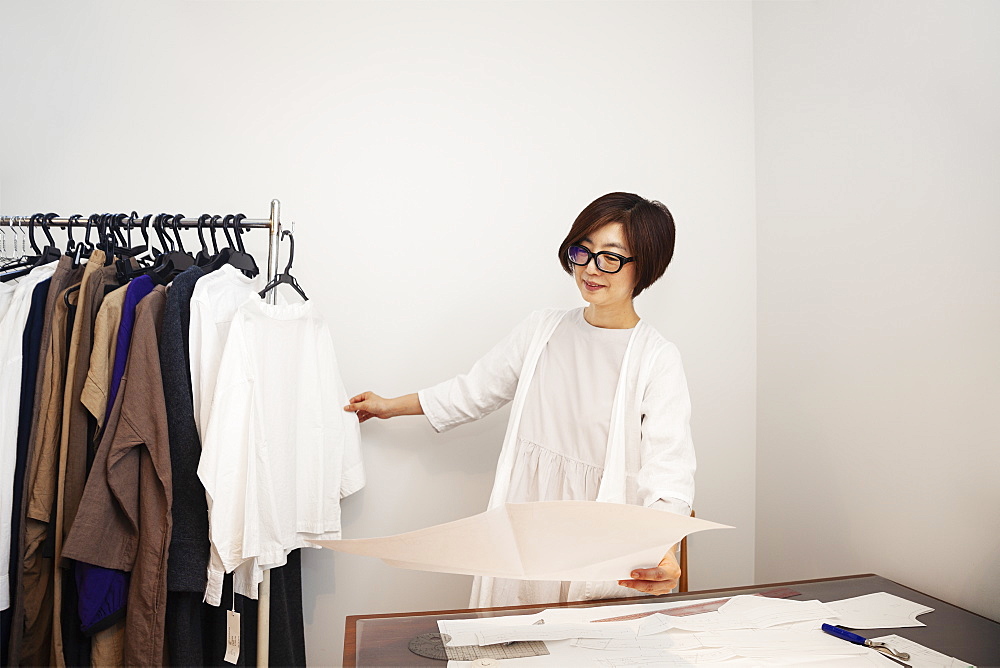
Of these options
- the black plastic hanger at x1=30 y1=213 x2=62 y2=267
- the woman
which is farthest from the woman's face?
the black plastic hanger at x1=30 y1=213 x2=62 y2=267

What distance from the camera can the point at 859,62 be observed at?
1.84m

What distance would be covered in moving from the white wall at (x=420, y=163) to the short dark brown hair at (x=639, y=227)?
59 centimetres

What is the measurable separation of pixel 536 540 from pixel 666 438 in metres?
0.64

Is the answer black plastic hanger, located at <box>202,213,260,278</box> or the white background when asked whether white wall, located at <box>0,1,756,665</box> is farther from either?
black plastic hanger, located at <box>202,213,260,278</box>

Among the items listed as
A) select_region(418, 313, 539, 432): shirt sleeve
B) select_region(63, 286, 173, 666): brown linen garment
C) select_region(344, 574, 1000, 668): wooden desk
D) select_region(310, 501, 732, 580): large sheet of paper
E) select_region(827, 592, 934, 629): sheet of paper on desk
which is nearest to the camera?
select_region(310, 501, 732, 580): large sheet of paper

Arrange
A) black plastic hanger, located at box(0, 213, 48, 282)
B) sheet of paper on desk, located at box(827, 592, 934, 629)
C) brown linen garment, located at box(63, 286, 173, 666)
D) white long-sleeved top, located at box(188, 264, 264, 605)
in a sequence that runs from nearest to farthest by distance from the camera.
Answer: sheet of paper on desk, located at box(827, 592, 934, 629) → brown linen garment, located at box(63, 286, 173, 666) → white long-sleeved top, located at box(188, 264, 264, 605) → black plastic hanger, located at box(0, 213, 48, 282)

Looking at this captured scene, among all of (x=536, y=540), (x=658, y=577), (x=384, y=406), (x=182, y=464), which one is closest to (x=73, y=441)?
(x=182, y=464)

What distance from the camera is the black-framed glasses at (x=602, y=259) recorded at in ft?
5.21

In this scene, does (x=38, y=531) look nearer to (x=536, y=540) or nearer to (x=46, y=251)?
(x=46, y=251)

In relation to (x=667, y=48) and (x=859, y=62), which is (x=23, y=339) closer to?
(x=667, y=48)

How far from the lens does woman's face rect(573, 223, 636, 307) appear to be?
5.26ft

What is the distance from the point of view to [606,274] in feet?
5.27

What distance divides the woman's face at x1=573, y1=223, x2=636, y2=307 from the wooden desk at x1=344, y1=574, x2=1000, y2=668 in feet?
2.16

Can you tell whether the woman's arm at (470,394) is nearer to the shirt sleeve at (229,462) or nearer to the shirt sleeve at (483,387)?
the shirt sleeve at (483,387)
